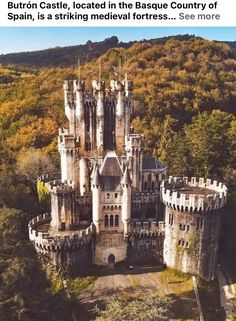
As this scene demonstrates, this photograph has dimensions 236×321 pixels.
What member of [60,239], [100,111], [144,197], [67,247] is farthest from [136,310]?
[100,111]

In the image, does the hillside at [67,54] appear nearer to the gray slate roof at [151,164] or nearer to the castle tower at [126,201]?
the gray slate roof at [151,164]

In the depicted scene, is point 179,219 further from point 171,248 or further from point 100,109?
point 100,109

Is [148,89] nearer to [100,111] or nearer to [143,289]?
[100,111]

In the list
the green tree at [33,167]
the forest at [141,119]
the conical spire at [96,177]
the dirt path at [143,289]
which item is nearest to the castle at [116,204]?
the conical spire at [96,177]

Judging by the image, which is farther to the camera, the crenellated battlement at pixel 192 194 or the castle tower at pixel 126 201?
the castle tower at pixel 126 201

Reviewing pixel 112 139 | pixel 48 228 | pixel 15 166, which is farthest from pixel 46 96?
pixel 48 228
